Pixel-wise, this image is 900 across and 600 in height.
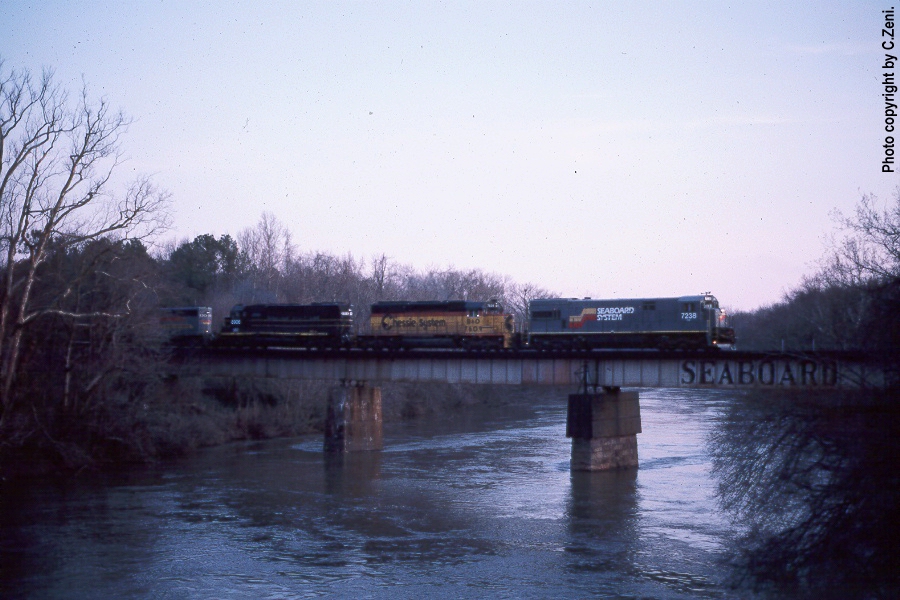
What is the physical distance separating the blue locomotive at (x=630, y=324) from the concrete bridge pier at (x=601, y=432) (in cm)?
325

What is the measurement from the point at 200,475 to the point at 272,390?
2359 centimetres

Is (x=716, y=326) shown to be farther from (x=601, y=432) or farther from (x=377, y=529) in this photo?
(x=377, y=529)

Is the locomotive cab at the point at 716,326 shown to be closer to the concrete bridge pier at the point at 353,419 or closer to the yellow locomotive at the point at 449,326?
the yellow locomotive at the point at 449,326

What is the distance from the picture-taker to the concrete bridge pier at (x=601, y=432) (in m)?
43.2

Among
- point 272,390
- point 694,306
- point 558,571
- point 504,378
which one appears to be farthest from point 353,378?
point 558,571

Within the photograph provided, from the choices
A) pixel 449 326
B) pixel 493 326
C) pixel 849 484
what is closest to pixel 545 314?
pixel 493 326

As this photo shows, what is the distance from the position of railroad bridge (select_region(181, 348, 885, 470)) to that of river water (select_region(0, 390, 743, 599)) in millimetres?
2132

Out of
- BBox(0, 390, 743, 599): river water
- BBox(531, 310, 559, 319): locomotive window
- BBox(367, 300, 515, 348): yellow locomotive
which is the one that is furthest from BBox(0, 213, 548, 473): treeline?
BBox(531, 310, 559, 319): locomotive window

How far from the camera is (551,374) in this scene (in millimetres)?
46438

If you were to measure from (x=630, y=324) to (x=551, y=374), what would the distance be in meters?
5.19

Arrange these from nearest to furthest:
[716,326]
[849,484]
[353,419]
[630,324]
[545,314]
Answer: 1. [849,484]
2. [716,326]
3. [630,324]
4. [545,314]
5. [353,419]

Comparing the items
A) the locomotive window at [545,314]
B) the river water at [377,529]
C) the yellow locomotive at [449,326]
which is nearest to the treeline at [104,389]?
the river water at [377,529]

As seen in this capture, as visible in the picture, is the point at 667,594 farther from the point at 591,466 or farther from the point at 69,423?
the point at 69,423

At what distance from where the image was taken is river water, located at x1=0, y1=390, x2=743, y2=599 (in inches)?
914
